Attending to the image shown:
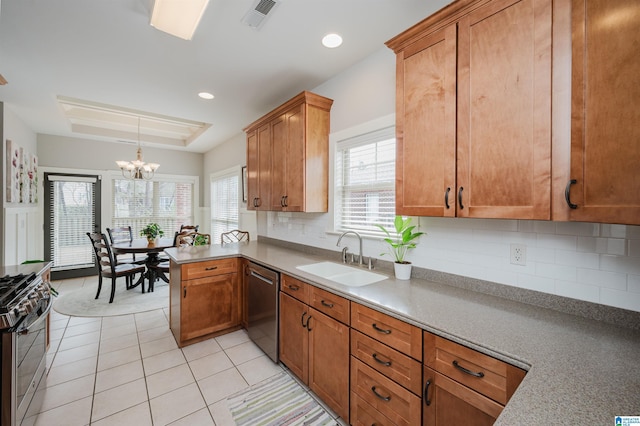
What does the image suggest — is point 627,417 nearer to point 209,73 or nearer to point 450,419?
point 450,419

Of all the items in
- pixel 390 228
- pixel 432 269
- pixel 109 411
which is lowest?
pixel 109 411

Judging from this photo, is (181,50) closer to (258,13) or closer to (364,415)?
(258,13)

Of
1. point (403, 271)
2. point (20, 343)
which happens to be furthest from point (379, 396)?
point (20, 343)

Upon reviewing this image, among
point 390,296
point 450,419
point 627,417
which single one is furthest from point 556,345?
point 390,296

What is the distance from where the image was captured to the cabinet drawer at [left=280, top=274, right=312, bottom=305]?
205cm

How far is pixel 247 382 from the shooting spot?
226 centimetres

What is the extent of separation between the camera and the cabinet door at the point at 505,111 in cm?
121

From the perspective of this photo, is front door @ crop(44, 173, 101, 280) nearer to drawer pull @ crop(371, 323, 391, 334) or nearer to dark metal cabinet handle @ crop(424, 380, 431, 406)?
drawer pull @ crop(371, 323, 391, 334)

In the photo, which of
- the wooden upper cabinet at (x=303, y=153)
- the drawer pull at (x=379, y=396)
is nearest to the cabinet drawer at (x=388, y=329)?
the drawer pull at (x=379, y=396)

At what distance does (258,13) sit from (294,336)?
238cm

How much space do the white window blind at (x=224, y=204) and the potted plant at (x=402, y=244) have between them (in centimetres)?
375

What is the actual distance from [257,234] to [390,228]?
8.47 feet

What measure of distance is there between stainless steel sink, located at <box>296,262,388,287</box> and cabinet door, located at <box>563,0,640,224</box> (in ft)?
4.24

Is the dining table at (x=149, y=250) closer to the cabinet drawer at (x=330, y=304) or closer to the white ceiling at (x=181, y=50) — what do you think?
the white ceiling at (x=181, y=50)
